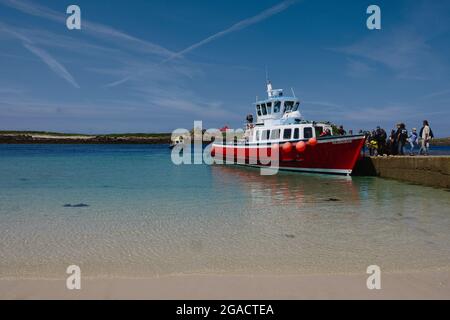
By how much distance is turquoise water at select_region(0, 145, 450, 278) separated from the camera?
5578 mm

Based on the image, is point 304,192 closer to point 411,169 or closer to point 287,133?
point 411,169

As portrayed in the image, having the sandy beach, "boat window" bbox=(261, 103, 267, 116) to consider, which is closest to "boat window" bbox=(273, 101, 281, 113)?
"boat window" bbox=(261, 103, 267, 116)

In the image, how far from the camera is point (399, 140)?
20234 millimetres

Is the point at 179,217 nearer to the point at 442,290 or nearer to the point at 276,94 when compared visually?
the point at 442,290

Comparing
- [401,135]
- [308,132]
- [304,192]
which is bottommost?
[304,192]

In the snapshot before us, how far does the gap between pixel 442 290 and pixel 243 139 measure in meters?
24.7

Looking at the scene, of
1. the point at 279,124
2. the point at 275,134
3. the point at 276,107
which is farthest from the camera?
the point at 276,107

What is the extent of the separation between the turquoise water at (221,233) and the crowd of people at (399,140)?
15.7 ft

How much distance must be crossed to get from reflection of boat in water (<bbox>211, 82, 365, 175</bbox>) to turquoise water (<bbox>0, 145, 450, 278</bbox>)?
22.0ft

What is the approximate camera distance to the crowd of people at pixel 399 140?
1775 centimetres

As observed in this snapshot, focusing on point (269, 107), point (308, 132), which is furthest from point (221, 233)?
point (269, 107)

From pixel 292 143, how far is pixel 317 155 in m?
1.68

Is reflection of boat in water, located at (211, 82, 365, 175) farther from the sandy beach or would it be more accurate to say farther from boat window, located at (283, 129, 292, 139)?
the sandy beach
